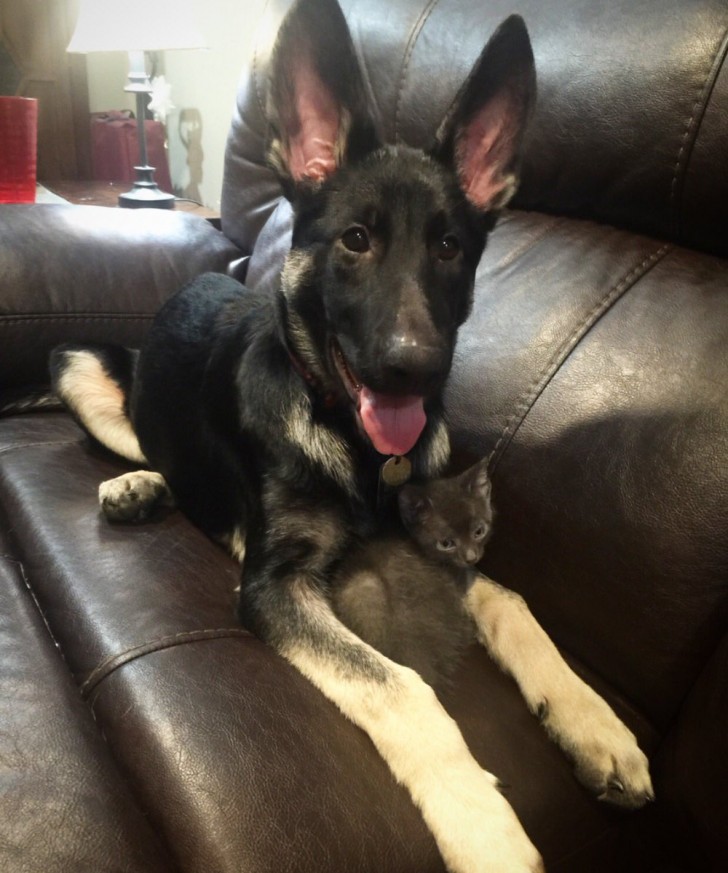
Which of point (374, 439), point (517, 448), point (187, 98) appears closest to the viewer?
point (374, 439)

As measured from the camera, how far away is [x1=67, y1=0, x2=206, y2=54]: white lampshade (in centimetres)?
293

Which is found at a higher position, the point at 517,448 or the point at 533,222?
the point at 533,222

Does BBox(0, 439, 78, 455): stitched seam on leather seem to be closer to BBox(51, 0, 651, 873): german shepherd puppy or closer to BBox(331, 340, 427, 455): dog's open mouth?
BBox(51, 0, 651, 873): german shepherd puppy

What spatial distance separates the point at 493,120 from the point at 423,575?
0.93m

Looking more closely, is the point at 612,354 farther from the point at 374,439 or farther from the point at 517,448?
the point at 374,439

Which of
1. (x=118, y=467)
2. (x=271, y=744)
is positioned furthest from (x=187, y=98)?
(x=271, y=744)

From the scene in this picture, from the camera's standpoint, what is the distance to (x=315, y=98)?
1.34 m

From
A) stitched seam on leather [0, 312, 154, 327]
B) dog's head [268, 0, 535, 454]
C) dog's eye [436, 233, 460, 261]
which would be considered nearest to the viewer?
dog's head [268, 0, 535, 454]

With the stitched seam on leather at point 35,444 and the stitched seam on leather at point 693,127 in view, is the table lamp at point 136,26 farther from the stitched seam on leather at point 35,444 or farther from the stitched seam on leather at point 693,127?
the stitched seam on leather at point 693,127

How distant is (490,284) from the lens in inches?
67.8

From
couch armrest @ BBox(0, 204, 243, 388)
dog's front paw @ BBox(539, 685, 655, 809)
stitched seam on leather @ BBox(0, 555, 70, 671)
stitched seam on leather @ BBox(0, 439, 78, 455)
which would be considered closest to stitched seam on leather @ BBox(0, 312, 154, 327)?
couch armrest @ BBox(0, 204, 243, 388)

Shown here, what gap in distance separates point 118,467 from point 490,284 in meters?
1.12

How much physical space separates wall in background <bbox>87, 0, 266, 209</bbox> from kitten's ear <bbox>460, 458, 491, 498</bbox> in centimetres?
277

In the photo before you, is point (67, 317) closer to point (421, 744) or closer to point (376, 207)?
point (376, 207)
